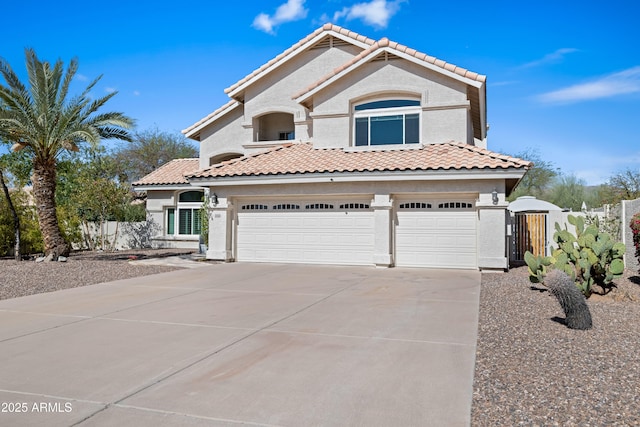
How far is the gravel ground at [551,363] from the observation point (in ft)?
14.1

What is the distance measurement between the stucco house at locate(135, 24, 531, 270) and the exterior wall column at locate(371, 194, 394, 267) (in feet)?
0.11

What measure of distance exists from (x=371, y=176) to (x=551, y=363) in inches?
397

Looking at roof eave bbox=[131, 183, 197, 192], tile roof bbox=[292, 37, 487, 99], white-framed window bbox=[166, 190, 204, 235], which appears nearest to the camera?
tile roof bbox=[292, 37, 487, 99]

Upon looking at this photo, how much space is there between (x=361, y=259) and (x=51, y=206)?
11726 mm

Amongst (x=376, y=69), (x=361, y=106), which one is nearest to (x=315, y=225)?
(x=361, y=106)

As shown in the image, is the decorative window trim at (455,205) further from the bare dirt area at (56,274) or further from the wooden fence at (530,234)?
the bare dirt area at (56,274)

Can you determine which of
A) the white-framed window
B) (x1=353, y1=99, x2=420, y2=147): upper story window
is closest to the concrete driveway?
(x1=353, y1=99, x2=420, y2=147): upper story window

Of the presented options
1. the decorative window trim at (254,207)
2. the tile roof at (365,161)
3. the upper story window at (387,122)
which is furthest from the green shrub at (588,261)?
the decorative window trim at (254,207)

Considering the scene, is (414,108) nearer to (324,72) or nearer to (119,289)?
(324,72)

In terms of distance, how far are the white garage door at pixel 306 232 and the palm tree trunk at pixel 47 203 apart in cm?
686

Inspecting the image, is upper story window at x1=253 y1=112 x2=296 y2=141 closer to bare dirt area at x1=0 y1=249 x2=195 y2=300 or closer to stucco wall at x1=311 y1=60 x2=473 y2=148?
stucco wall at x1=311 y1=60 x2=473 y2=148

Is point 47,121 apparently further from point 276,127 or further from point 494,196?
point 494,196

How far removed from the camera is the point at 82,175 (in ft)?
89.6

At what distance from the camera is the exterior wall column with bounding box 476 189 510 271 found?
47.4 ft
